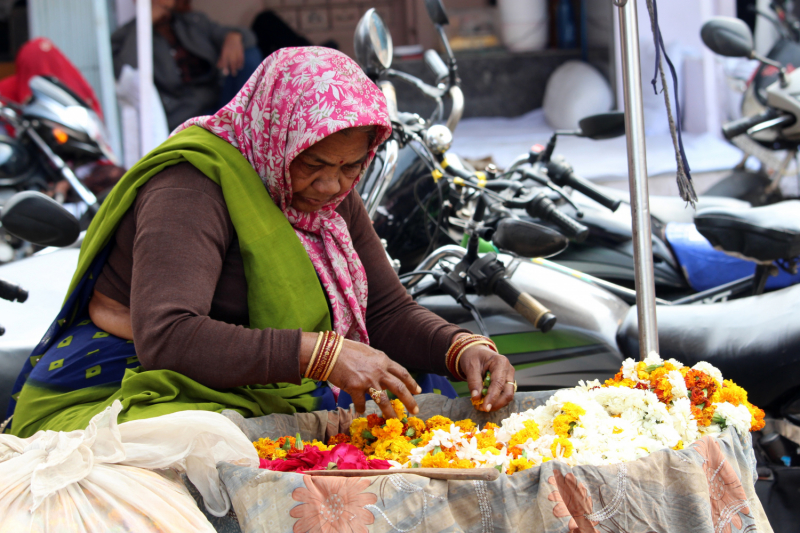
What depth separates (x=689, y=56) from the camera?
6234 mm

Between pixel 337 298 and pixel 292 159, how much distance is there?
0.36 metres

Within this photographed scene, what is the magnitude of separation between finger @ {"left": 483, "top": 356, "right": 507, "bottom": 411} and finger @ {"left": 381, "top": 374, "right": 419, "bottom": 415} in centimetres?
17

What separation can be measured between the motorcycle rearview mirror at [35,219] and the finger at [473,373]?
1003 millimetres

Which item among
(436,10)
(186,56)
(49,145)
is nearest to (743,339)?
(436,10)

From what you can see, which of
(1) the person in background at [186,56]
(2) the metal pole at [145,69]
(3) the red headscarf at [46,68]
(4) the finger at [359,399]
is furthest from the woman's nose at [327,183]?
(1) the person in background at [186,56]

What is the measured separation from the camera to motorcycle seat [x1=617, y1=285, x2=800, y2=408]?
1.91m

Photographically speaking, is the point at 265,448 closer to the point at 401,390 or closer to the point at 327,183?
the point at 401,390

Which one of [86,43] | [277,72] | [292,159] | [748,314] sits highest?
[86,43]

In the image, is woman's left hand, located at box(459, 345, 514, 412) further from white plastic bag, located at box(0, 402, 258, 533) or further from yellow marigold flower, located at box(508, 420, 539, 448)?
white plastic bag, located at box(0, 402, 258, 533)

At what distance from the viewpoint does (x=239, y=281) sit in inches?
60.6

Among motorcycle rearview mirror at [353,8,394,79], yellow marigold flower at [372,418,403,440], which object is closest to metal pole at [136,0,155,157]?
motorcycle rearview mirror at [353,8,394,79]

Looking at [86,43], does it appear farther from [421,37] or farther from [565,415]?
[565,415]

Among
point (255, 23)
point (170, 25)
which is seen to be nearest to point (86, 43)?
point (170, 25)

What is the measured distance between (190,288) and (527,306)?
3.12 feet
